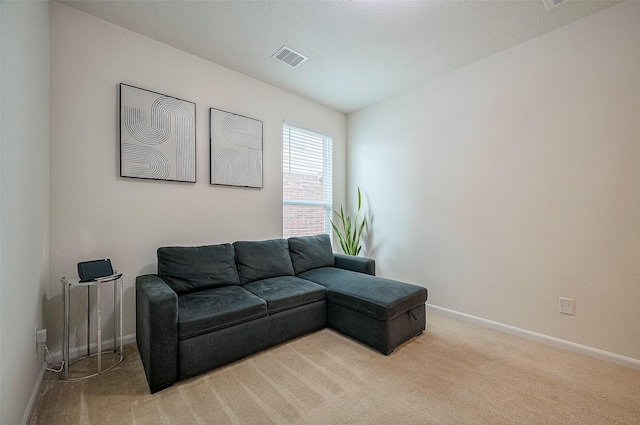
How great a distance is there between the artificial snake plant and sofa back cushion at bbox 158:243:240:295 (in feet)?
6.04

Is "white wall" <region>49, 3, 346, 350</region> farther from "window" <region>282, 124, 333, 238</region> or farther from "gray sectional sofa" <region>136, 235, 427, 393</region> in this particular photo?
"window" <region>282, 124, 333, 238</region>

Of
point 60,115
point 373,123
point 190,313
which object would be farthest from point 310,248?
point 60,115

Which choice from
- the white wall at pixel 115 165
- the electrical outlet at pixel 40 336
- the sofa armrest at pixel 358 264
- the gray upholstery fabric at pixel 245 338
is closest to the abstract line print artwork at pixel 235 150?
the white wall at pixel 115 165

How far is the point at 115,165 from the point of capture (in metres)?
2.29

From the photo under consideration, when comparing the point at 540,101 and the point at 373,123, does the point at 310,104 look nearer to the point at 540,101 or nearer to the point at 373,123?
the point at 373,123

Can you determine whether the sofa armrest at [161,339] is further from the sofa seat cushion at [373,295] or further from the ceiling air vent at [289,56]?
the ceiling air vent at [289,56]

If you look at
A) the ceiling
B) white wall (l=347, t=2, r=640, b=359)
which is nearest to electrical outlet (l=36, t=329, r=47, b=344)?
the ceiling

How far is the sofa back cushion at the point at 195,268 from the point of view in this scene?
2271 millimetres

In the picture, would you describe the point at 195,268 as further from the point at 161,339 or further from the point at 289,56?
the point at 289,56

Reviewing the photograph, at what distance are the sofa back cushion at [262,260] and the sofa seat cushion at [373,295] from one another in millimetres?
389

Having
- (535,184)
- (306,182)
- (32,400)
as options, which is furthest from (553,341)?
(32,400)

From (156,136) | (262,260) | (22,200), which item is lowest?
(262,260)

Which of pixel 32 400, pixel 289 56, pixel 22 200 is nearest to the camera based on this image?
pixel 22 200

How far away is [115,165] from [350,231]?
3.03 meters
